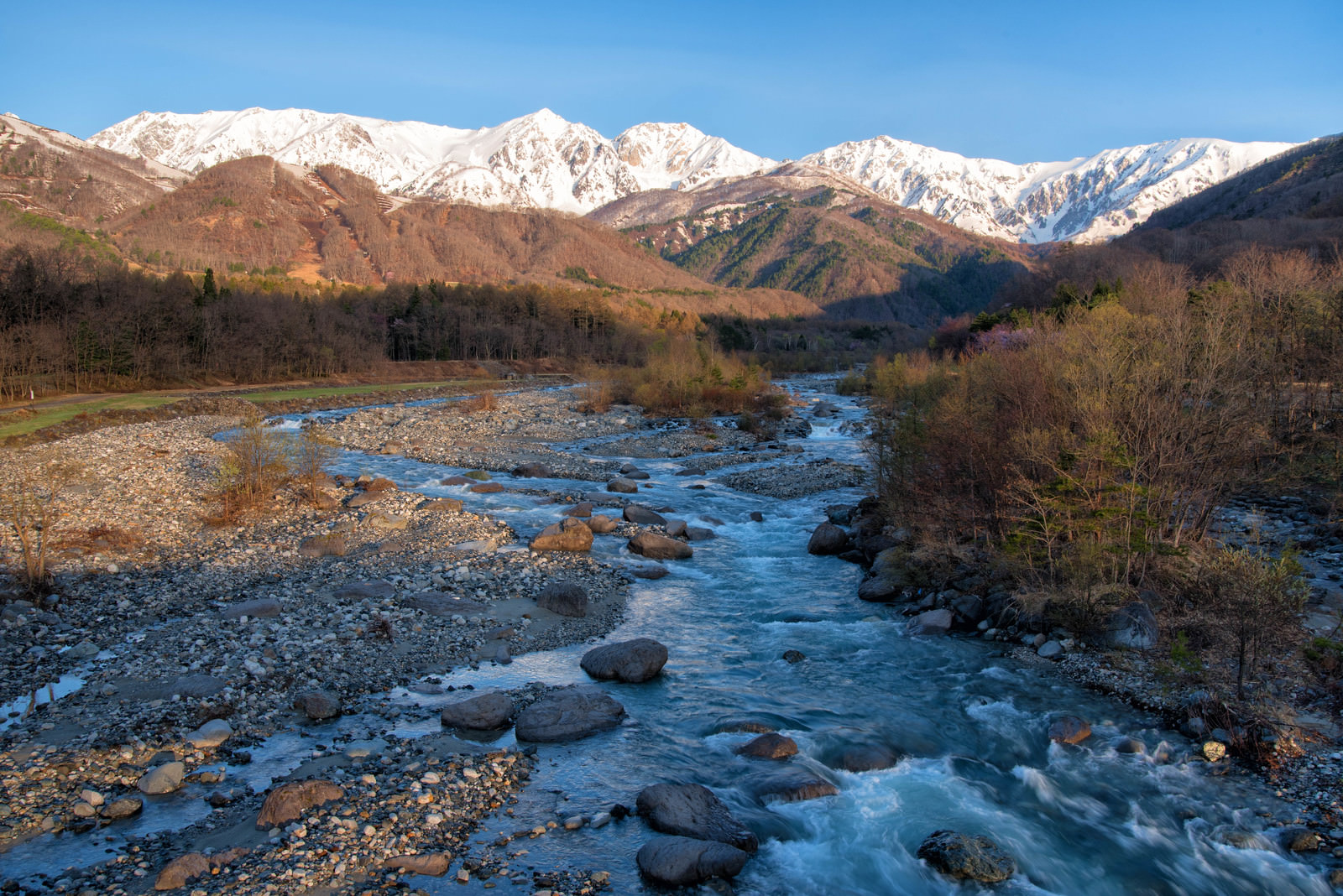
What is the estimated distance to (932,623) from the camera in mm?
13891

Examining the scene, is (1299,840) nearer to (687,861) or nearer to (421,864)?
(687,861)

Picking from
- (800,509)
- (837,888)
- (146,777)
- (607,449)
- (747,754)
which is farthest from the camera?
(607,449)

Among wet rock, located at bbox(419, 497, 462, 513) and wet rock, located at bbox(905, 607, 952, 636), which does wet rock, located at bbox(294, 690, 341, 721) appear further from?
wet rock, located at bbox(419, 497, 462, 513)

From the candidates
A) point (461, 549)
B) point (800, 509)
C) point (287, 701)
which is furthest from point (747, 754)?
point (800, 509)

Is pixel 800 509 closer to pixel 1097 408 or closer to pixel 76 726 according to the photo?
pixel 1097 408

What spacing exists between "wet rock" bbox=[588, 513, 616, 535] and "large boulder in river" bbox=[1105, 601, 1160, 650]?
40.5 feet

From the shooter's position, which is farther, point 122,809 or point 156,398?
point 156,398

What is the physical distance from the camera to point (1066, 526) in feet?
44.2

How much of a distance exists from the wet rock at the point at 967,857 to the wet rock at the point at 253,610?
36.3ft

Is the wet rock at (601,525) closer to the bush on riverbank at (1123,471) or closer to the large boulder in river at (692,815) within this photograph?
the bush on riverbank at (1123,471)

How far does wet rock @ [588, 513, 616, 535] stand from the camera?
2034 cm

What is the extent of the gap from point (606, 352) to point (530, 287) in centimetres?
2070

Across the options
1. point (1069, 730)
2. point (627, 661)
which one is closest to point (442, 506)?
point (627, 661)

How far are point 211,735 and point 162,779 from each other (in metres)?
1.03
